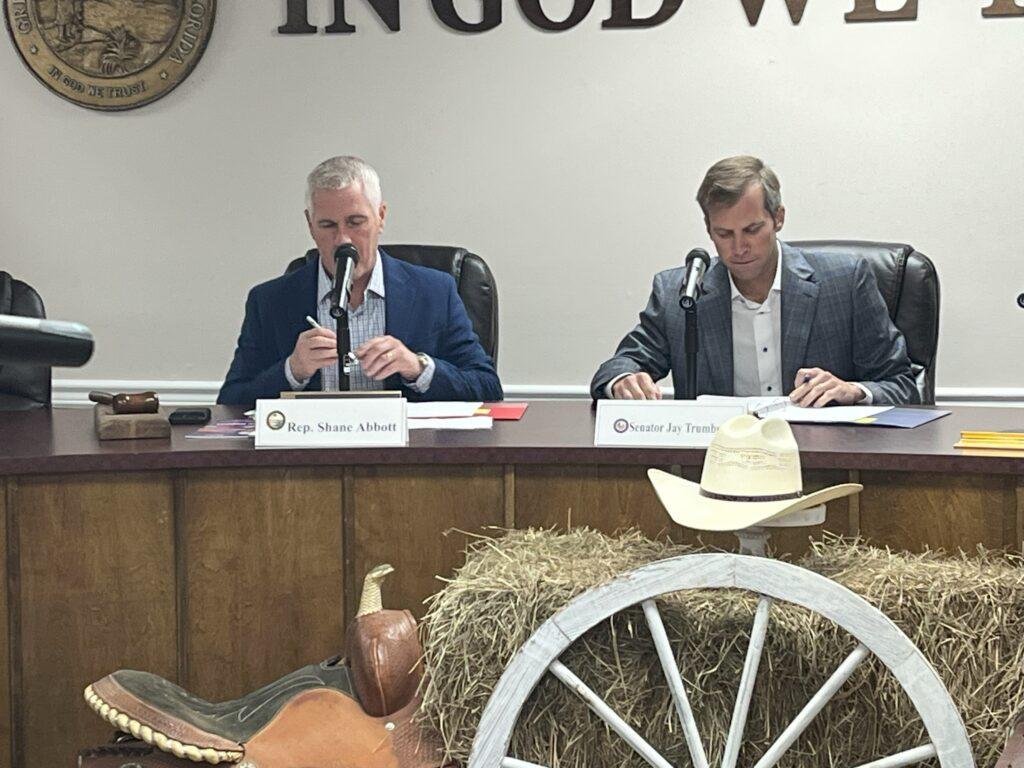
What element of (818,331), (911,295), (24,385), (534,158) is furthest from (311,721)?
(534,158)

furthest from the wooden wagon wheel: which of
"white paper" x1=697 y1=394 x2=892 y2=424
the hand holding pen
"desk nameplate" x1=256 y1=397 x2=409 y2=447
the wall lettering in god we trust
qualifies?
the wall lettering in god we trust

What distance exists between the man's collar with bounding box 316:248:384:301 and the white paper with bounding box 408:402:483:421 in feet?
1.17

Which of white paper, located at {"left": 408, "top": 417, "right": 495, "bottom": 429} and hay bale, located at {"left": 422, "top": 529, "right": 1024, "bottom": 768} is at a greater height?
white paper, located at {"left": 408, "top": 417, "right": 495, "bottom": 429}

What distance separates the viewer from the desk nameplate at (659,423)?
213cm

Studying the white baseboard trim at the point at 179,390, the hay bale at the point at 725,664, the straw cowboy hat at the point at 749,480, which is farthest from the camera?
the white baseboard trim at the point at 179,390

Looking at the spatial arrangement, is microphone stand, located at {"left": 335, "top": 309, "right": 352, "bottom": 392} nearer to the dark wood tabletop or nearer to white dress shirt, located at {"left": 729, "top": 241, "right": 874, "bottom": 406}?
the dark wood tabletop

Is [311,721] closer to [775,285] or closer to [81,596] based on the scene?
[81,596]

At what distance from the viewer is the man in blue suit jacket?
9.75 feet


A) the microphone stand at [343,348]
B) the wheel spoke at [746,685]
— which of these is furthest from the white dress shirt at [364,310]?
the wheel spoke at [746,685]

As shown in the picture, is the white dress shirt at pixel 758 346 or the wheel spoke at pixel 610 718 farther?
the white dress shirt at pixel 758 346

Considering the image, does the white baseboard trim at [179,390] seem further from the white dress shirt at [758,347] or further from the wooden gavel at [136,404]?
the wooden gavel at [136,404]

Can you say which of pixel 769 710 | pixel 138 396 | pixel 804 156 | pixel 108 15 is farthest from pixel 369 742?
pixel 108 15

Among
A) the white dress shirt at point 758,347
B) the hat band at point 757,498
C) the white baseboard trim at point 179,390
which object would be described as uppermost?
the white dress shirt at point 758,347

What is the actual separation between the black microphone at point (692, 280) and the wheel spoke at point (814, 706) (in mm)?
932
